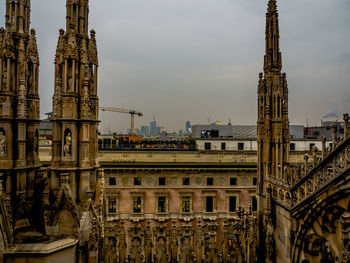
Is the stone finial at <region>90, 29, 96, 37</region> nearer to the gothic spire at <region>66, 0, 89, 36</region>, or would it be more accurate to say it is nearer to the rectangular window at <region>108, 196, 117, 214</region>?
the gothic spire at <region>66, 0, 89, 36</region>

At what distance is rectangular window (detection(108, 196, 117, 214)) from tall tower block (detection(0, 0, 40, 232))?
2915 cm

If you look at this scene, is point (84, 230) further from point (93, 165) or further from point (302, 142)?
point (302, 142)

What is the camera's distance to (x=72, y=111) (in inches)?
340

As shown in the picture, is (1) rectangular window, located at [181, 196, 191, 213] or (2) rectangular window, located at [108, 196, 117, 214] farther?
(1) rectangular window, located at [181, 196, 191, 213]

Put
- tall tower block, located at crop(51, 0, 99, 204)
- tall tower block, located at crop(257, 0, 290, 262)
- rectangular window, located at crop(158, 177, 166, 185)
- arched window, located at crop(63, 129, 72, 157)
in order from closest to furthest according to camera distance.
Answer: tall tower block, located at crop(51, 0, 99, 204), arched window, located at crop(63, 129, 72, 157), tall tower block, located at crop(257, 0, 290, 262), rectangular window, located at crop(158, 177, 166, 185)

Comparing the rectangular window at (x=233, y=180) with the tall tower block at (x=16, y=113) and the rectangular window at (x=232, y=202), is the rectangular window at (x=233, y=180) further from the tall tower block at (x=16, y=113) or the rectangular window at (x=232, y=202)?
the tall tower block at (x=16, y=113)

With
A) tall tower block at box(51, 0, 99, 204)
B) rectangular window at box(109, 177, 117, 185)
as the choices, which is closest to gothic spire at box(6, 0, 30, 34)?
tall tower block at box(51, 0, 99, 204)

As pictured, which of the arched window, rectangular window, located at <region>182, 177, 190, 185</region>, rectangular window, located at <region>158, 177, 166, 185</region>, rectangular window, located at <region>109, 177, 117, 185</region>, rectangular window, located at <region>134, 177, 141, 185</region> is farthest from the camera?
rectangular window, located at <region>182, 177, 190, 185</region>

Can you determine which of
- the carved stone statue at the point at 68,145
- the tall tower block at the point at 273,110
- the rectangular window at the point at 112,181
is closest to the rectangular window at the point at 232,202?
the rectangular window at the point at 112,181

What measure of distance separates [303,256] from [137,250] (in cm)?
628

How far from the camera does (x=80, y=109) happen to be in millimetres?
8797

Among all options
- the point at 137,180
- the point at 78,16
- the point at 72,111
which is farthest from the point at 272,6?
the point at 137,180

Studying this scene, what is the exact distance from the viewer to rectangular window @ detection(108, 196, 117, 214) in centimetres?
3756

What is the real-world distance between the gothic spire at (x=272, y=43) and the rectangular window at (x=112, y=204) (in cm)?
3156
